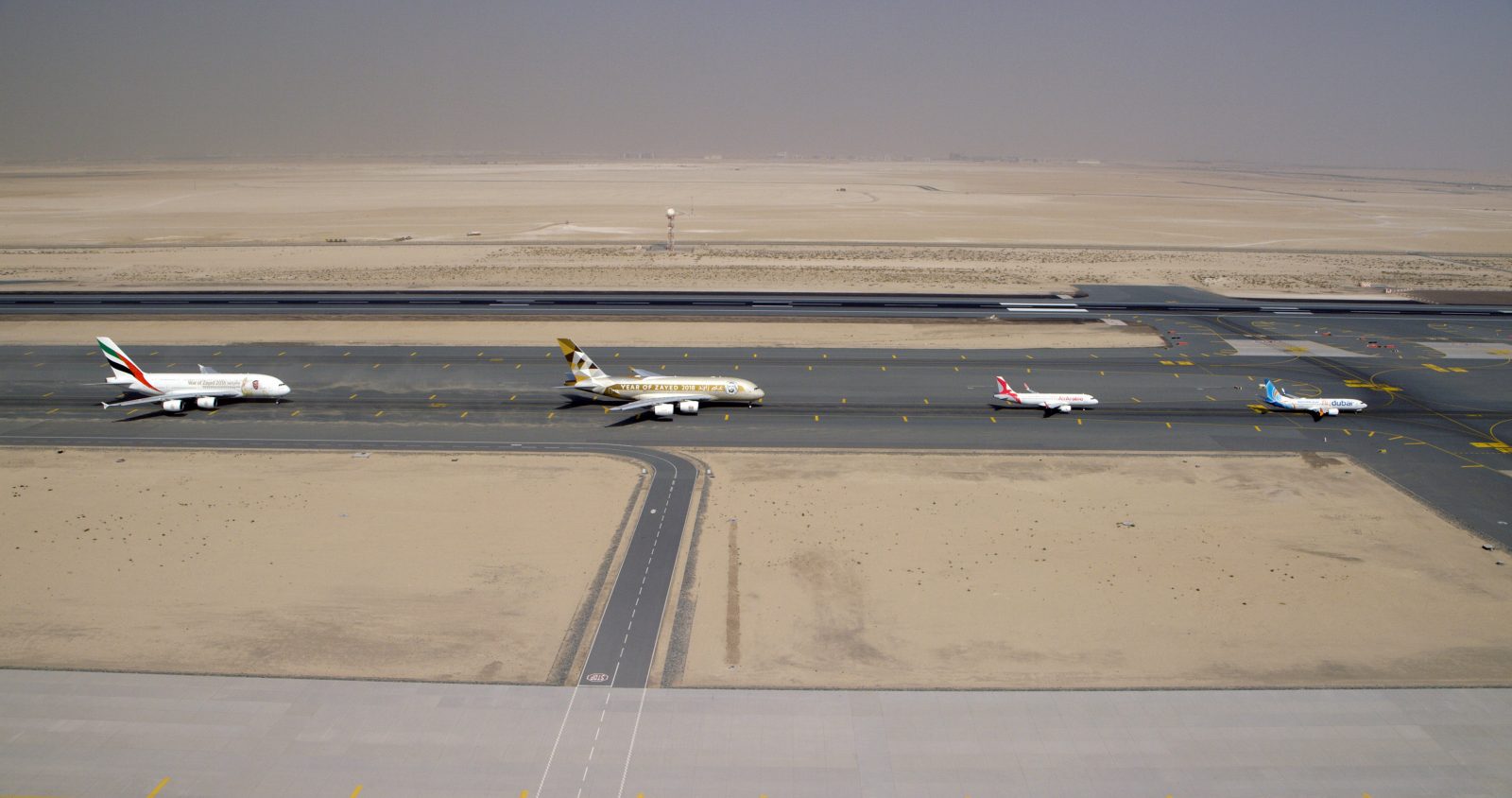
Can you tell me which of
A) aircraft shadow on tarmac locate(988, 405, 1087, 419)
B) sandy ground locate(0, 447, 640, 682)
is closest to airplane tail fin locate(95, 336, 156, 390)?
sandy ground locate(0, 447, 640, 682)

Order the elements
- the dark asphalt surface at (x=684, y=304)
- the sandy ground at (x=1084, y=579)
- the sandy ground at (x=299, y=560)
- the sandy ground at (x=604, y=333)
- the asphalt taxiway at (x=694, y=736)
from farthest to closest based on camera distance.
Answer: the dark asphalt surface at (x=684, y=304) < the sandy ground at (x=604, y=333) < the sandy ground at (x=299, y=560) < the sandy ground at (x=1084, y=579) < the asphalt taxiway at (x=694, y=736)

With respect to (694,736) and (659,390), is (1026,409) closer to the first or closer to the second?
(659,390)

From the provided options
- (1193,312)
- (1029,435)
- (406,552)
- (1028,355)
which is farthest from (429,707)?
(1193,312)

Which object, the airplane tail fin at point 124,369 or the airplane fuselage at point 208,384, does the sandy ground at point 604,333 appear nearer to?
the airplane fuselage at point 208,384

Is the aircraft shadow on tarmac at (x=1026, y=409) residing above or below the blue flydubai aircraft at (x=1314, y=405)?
below

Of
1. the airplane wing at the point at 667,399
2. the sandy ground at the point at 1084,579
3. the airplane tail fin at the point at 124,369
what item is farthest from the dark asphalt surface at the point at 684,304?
the sandy ground at the point at 1084,579
